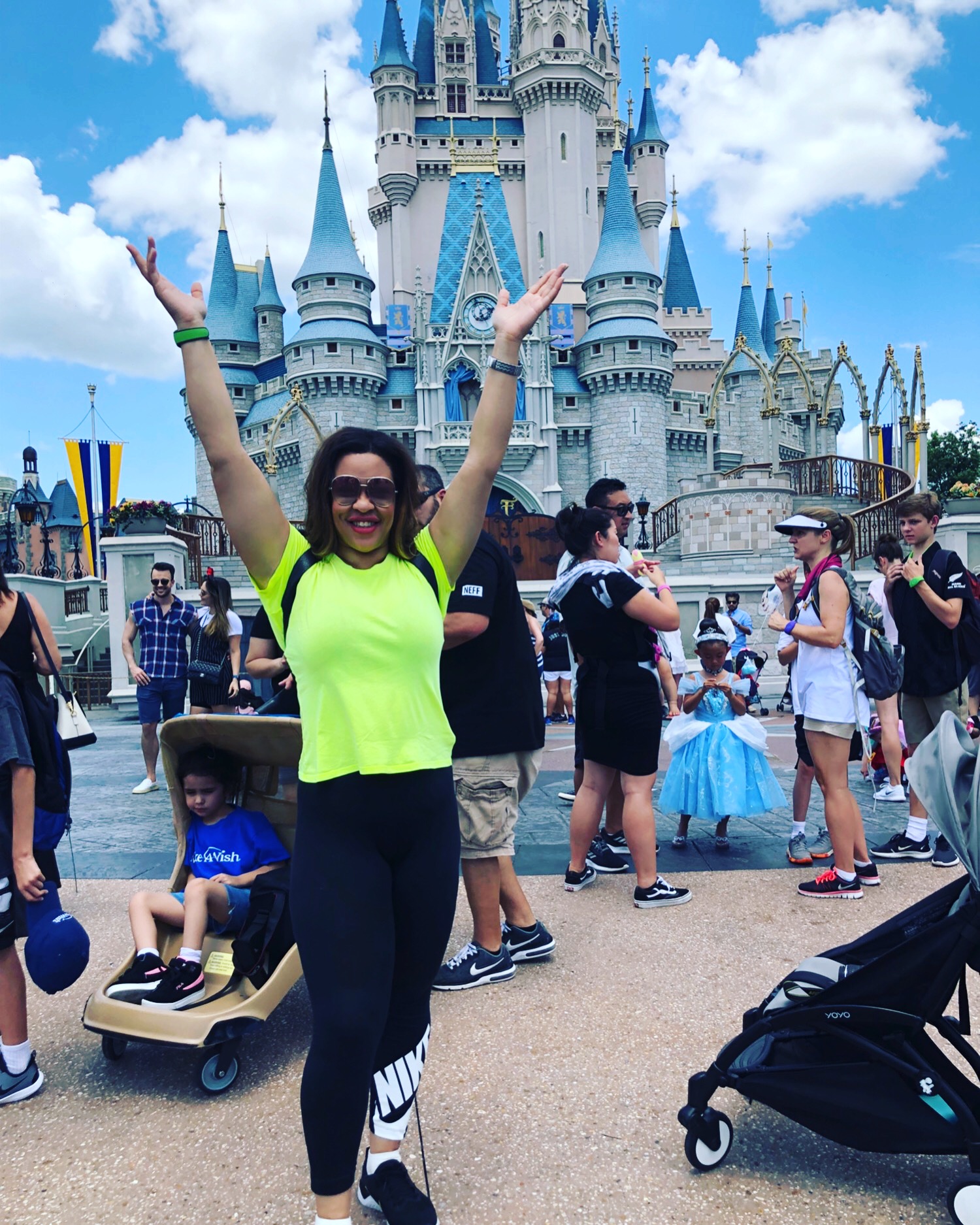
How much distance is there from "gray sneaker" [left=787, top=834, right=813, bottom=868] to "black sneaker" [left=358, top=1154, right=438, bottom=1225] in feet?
10.9

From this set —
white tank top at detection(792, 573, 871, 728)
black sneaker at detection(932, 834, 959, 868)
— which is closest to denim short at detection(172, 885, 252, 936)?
white tank top at detection(792, 573, 871, 728)

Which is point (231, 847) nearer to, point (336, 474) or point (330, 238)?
point (336, 474)

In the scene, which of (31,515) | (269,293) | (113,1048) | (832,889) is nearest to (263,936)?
(113,1048)

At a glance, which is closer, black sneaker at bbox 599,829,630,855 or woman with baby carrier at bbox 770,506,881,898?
woman with baby carrier at bbox 770,506,881,898

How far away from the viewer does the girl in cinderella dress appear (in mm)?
4906

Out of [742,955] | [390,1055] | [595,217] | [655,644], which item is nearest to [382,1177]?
[390,1055]

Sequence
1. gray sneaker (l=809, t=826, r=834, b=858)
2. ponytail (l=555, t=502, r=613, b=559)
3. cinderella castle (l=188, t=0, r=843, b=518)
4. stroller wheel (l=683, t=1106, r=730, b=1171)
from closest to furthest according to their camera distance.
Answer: stroller wheel (l=683, t=1106, r=730, b=1171), ponytail (l=555, t=502, r=613, b=559), gray sneaker (l=809, t=826, r=834, b=858), cinderella castle (l=188, t=0, r=843, b=518)

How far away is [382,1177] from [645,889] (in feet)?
7.73

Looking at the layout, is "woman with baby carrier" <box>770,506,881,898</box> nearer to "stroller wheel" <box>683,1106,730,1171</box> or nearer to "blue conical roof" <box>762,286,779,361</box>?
"stroller wheel" <box>683,1106,730,1171</box>

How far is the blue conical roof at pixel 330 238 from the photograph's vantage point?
40906 mm

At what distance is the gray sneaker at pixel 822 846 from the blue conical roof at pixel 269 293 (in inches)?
1831

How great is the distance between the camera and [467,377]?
40.2 metres

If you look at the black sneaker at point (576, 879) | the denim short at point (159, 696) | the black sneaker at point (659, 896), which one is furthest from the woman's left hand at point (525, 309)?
the denim short at point (159, 696)

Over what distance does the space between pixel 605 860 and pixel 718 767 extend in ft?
2.61
